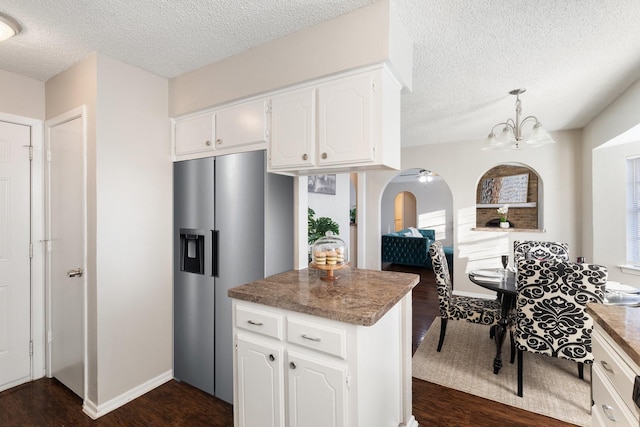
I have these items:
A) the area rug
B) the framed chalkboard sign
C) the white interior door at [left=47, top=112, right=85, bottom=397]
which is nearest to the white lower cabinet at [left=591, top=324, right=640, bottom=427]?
the area rug

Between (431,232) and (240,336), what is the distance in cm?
822

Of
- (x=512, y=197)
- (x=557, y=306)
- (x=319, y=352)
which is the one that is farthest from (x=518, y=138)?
(x=512, y=197)

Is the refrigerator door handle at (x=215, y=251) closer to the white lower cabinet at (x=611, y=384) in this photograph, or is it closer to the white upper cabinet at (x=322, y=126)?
the white upper cabinet at (x=322, y=126)

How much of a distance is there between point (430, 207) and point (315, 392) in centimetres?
962

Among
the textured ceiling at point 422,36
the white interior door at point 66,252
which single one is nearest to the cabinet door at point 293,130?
the textured ceiling at point 422,36

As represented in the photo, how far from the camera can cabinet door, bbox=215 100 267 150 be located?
2193 millimetres

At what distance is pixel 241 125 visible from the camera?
227 cm

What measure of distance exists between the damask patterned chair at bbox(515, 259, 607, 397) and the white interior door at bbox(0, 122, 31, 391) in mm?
3844

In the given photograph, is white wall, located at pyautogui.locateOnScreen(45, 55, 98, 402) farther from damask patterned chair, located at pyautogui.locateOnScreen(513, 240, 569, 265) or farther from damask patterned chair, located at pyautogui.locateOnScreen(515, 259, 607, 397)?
damask patterned chair, located at pyautogui.locateOnScreen(513, 240, 569, 265)

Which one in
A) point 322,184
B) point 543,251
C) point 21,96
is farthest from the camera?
point 322,184

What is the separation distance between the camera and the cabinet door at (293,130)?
1975mm

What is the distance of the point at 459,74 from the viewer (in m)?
2.56

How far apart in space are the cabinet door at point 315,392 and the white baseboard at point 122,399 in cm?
154

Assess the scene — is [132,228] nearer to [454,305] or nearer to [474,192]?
[454,305]
